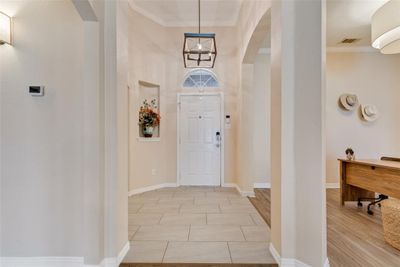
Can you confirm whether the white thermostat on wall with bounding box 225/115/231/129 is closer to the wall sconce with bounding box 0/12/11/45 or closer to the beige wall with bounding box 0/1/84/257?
the beige wall with bounding box 0/1/84/257

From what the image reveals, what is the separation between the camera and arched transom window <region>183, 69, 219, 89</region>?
236 inches

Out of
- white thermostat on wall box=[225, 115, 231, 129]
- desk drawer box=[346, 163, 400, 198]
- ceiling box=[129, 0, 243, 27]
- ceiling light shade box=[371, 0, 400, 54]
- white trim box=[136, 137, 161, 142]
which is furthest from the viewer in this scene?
white thermostat on wall box=[225, 115, 231, 129]

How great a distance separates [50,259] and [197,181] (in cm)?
386

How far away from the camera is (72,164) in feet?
7.68

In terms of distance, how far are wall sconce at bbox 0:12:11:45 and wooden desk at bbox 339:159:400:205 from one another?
4316 millimetres

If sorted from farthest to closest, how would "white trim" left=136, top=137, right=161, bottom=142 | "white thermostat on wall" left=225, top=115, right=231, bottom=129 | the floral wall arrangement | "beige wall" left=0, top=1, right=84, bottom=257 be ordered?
"white thermostat on wall" left=225, top=115, right=231, bottom=129 → the floral wall arrangement → "white trim" left=136, top=137, right=161, bottom=142 → "beige wall" left=0, top=1, right=84, bottom=257

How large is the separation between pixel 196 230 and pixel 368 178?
101 inches

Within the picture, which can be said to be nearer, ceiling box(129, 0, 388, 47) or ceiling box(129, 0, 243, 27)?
ceiling box(129, 0, 388, 47)

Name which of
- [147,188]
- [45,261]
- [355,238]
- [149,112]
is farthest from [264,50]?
[45,261]

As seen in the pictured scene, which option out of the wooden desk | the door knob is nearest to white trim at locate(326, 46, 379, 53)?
the wooden desk

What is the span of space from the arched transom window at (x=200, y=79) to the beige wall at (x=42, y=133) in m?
3.79

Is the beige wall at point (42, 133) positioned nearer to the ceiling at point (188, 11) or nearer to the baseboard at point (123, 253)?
the baseboard at point (123, 253)

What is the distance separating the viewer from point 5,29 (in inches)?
88.7

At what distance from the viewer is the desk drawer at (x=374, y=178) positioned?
3.16 m
